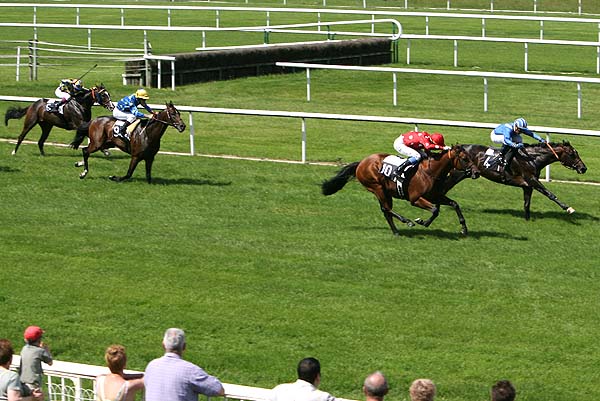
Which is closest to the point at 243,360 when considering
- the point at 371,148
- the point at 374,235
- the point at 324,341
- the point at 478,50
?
the point at 324,341

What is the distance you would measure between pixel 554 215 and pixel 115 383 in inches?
403

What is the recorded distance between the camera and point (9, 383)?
7.17 metres

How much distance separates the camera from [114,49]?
28.7m

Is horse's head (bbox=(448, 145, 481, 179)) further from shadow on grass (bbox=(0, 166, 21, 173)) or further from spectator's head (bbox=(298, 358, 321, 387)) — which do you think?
spectator's head (bbox=(298, 358, 321, 387))

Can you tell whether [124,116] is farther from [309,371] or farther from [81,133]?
[309,371]

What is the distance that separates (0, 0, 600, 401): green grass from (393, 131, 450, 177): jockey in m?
0.86

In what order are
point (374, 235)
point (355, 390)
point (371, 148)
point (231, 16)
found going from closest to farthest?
point (355, 390), point (374, 235), point (371, 148), point (231, 16)

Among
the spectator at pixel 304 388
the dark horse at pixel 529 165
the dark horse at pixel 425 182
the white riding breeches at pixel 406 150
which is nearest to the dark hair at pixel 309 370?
the spectator at pixel 304 388

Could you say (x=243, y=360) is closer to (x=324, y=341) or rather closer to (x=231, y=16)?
(x=324, y=341)

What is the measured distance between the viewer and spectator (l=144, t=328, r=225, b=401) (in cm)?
704

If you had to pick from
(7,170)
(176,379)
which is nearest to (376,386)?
(176,379)

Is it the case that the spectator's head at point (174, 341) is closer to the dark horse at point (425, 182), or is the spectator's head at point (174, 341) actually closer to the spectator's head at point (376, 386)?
the spectator's head at point (376, 386)

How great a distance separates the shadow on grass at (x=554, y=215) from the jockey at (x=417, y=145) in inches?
63.7

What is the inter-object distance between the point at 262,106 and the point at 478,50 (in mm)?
9201
